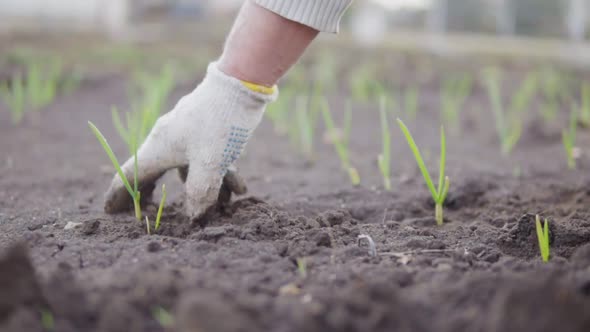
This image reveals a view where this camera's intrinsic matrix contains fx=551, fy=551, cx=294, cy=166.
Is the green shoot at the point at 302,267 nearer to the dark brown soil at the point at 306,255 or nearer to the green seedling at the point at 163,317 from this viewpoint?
the dark brown soil at the point at 306,255

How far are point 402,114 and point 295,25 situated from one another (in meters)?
2.69

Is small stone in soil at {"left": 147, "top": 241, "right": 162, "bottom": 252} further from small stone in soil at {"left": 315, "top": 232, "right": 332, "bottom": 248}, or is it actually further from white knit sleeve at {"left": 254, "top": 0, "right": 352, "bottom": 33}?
white knit sleeve at {"left": 254, "top": 0, "right": 352, "bottom": 33}

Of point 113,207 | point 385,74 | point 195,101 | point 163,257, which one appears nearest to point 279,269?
point 163,257

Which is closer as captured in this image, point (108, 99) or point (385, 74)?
point (108, 99)

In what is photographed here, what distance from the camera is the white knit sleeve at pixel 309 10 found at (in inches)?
44.6

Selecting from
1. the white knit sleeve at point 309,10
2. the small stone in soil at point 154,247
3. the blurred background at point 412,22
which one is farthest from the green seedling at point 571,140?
the blurred background at point 412,22

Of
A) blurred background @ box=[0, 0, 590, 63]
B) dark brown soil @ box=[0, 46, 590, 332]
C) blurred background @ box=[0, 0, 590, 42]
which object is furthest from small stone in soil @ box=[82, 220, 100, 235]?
blurred background @ box=[0, 0, 590, 42]

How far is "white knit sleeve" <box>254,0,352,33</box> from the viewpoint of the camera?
1.13m

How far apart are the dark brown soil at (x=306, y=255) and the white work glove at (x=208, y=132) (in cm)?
10

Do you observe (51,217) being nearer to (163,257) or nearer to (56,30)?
(163,257)

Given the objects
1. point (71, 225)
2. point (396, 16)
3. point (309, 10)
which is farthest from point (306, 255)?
point (396, 16)

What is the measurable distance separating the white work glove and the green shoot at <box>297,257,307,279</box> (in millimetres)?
363

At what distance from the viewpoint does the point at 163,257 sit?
1088 millimetres

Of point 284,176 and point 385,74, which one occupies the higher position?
point 385,74
